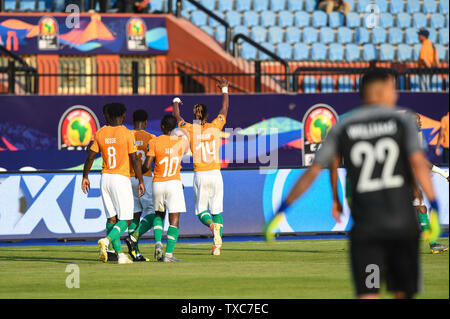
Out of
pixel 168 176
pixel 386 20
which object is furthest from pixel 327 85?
pixel 168 176

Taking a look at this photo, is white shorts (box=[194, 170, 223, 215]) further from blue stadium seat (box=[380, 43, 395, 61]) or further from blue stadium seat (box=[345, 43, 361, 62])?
blue stadium seat (box=[380, 43, 395, 61])

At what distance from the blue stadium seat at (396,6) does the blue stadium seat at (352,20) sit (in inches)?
57.9

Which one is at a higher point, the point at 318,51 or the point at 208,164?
the point at 318,51

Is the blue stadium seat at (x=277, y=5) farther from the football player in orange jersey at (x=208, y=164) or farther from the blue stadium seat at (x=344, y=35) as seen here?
the football player in orange jersey at (x=208, y=164)

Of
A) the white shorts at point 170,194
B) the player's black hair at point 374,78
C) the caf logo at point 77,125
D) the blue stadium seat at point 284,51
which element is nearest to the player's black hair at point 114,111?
the white shorts at point 170,194

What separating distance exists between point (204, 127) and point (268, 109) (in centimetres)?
895

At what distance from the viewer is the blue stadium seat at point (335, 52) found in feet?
89.2

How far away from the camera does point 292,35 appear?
2756 centimetres

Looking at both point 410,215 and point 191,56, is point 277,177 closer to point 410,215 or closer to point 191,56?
point 191,56

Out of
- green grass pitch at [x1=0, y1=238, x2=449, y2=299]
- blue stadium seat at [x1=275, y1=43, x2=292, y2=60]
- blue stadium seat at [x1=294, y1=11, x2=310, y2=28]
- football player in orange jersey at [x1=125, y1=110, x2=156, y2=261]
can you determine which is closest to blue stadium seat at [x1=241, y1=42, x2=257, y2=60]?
blue stadium seat at [x1=275, y1=43, x2=292, y2=60]

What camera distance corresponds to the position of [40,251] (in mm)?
15617

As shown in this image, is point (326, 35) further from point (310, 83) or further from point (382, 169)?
point (382, 169)

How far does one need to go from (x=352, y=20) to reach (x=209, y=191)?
16.2 metres

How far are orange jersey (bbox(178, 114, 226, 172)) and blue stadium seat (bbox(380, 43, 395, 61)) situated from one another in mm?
15035
